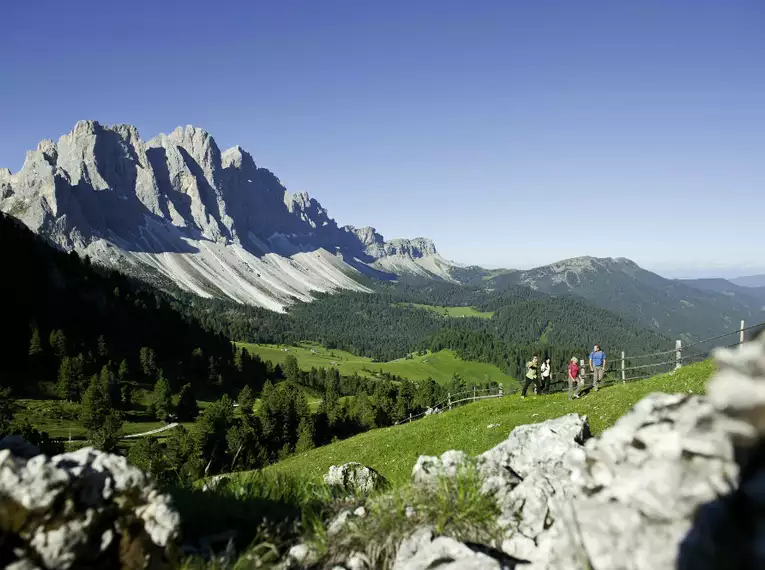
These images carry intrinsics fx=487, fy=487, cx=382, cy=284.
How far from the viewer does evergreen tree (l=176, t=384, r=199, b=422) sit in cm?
15225

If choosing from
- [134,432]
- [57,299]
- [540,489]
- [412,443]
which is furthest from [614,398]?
[57,299]

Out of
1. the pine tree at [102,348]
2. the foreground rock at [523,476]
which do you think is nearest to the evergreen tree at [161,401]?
the pine tree at [102,348]

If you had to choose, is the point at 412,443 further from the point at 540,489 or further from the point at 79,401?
the point at 79,401

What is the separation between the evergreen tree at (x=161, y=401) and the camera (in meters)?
147

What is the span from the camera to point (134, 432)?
131m

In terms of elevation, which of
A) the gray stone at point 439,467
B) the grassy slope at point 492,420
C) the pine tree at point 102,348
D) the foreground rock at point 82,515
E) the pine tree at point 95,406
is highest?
the foreground rock at point 82,515

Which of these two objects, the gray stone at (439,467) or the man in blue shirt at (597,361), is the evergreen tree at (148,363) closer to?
the man in blue shirt at (597,361)

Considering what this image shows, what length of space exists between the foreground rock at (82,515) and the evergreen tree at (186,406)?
529 feet

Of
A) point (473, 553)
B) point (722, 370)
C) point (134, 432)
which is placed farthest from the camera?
point (134, 432)

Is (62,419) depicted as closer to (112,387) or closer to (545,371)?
(112,387)

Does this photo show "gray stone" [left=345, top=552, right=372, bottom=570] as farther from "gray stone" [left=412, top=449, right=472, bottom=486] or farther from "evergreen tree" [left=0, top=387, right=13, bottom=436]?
"evergreen tree" [left=0, top=387, right=13, bottom=436]

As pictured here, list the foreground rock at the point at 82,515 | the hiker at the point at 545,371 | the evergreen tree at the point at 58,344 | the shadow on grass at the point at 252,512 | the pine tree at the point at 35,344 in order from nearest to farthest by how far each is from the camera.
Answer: the foreground rock at the point at 82,515 < the shadow on grass at the point at 252,512 < the hiker at the point at 545,371 < the pine tree at the point at 35,344 < the evergreen tree at the point at 58,344

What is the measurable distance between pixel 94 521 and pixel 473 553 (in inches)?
134

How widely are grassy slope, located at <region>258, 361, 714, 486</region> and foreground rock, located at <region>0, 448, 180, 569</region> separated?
17239 mm
